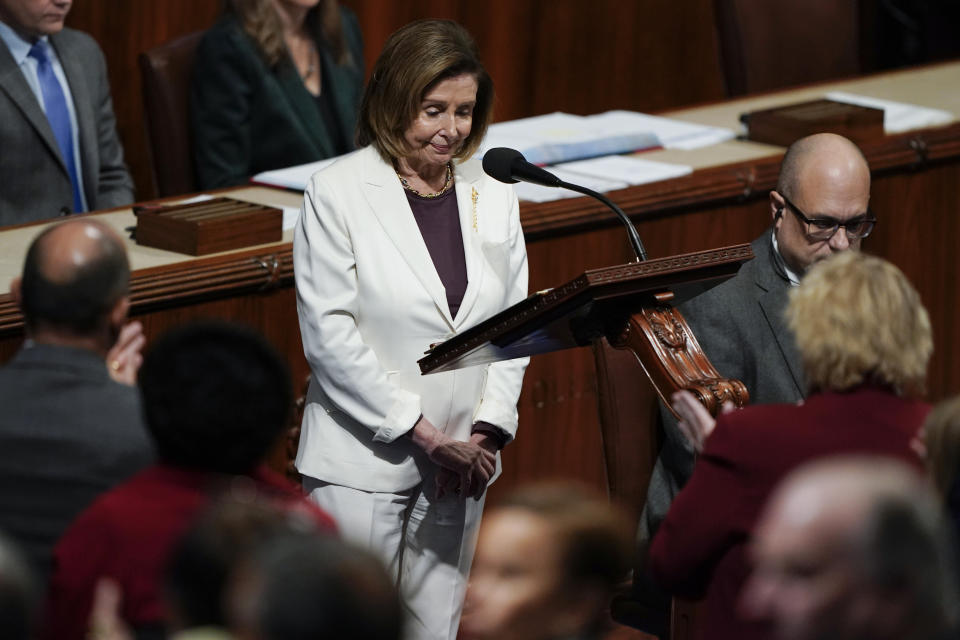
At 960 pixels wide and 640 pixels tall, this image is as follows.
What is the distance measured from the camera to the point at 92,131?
4.32 meters

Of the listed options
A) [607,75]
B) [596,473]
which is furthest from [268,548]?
[607,75]

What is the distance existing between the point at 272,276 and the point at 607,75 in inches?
117

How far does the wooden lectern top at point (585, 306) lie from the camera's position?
240 cm

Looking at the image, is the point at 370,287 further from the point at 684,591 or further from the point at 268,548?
the point at 268,548

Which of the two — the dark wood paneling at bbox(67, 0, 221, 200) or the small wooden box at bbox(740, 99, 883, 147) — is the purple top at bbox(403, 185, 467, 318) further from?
the dark wood paneling at bbox(67, 0, 221, 200)

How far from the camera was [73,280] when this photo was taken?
2.17 m

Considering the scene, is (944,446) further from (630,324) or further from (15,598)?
(15,598)

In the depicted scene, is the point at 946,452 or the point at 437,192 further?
the point at 437,192

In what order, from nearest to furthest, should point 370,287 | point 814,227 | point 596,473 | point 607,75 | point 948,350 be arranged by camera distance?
1. point 370,287
2. point 814,227
3. point 596,473
4. point 948,350
5. point 607,75

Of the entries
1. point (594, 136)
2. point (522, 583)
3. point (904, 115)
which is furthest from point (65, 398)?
point (904, 115)

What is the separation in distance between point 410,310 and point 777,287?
0.80m

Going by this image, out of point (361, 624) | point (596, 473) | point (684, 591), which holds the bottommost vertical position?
point (596, 473)

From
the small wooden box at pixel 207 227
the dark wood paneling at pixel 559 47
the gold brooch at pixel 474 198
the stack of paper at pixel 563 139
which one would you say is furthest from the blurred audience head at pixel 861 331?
the dark wood paneling at pixel 559 47

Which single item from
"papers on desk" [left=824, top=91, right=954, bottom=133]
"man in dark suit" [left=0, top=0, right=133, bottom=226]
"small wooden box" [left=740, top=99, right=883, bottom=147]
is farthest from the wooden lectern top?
"papers on desk" [left=824, top=91, right=954, bottom=133]
